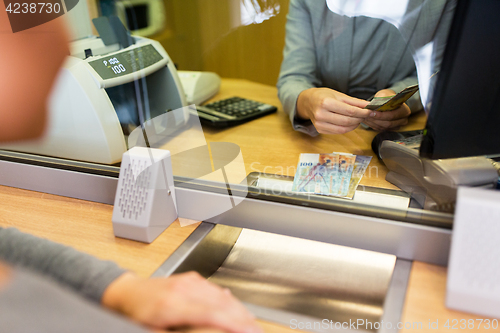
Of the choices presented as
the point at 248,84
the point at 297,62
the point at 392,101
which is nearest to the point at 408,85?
the point at 392,101

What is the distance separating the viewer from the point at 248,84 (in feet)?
3.27

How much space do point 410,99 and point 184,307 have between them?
22.4 inches

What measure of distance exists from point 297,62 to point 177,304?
62cm

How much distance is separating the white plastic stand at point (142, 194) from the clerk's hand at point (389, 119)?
0.45 meters

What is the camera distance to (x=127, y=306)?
1.54 feet

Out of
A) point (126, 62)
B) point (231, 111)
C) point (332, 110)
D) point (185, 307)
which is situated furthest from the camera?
point (231, 111)

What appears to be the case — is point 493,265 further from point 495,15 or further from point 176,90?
point 176,90

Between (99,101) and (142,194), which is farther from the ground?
(99,101)

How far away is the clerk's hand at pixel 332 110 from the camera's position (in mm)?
765

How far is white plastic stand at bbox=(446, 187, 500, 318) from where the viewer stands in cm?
50

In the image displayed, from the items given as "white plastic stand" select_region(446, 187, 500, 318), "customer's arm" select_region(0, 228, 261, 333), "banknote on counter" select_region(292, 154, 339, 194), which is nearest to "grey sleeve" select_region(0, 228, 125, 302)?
"customer's arm" select_region(0, 228, 261, 333)

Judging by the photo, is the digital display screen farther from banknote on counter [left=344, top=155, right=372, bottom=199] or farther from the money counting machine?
banknote on counter [left=344, top=155, right=372, bottom=199]

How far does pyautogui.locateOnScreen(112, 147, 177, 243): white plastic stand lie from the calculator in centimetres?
33

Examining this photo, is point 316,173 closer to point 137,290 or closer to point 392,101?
point 392,101
